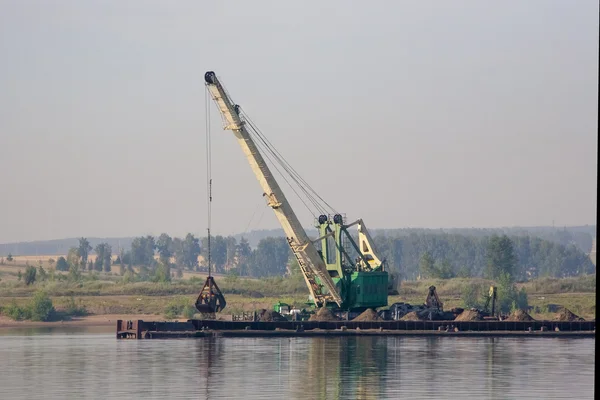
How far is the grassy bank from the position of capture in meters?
162

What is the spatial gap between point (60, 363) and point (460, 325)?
4309 cm

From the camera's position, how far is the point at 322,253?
11988cm

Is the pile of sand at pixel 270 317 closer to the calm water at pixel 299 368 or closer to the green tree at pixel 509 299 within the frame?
the calm water at pixel 299 368

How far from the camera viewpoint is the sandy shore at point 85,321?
150 metres

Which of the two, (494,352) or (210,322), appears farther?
(210,322)

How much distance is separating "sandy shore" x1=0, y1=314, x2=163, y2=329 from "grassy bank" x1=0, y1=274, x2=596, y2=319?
7.58 feet

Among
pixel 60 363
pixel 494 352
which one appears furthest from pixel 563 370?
pixel 60 363

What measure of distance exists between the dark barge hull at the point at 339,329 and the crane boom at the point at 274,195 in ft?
12.5

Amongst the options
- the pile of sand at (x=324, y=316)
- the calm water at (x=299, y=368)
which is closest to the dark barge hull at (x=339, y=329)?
the pile of sand at (x=324, y=316)

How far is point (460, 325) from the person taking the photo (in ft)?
385

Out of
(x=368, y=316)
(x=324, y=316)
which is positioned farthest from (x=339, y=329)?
(x=368, y=316)

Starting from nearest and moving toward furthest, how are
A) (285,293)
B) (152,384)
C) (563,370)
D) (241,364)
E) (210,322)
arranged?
(152,384)
(563,370)
(241,364)
(210,322)
(285,293)

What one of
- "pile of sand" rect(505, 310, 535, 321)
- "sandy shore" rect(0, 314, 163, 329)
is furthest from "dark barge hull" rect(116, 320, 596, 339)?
"sandy shore" rect(0, 314, 163, 329)

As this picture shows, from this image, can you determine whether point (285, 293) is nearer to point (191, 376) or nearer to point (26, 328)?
point (26, 328)
